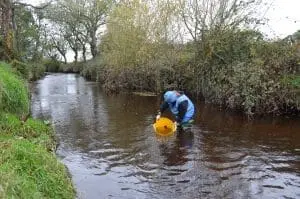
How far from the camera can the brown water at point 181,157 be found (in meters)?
8.35

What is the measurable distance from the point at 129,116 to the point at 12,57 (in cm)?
768

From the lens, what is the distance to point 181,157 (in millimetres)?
10734

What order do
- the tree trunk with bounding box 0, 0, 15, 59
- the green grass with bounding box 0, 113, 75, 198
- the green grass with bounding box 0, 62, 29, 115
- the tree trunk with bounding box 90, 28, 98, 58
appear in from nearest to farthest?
the green grass with bounding box 0, 113, 75, 198, the green grass with bounding box 0, 62, 29, 115, the tree trunk with bounding box 0, 0, 15, 59, the tree trunk with bounding box 90, 28, 98, 58

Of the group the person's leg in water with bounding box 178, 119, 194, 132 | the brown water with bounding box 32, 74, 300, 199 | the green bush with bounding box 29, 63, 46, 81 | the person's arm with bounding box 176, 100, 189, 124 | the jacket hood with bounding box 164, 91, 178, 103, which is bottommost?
the brown water with bounding box 32, 74, 300, 199

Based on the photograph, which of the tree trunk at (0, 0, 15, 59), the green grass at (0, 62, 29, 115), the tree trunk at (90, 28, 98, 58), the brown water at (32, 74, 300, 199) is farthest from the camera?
the tree trunk at (90, 28, 98, 58)

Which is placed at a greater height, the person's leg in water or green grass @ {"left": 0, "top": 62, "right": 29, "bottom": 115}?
green grass @ {"left": 0, "top": 62, "right": 29, "bottom": 115}

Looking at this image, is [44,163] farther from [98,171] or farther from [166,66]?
A: [166,66]

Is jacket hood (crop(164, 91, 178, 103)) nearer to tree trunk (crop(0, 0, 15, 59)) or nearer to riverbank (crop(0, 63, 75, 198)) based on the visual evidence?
riverbank (crop(0, 63, 75, 198))

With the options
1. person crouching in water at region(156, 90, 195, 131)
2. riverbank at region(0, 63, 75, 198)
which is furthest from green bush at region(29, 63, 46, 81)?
riverbank at region(0, 63, 75, 198)

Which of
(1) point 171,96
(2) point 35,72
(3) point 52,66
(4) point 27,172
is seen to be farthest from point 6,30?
(3) point 52,66

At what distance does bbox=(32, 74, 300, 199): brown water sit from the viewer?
8.35m

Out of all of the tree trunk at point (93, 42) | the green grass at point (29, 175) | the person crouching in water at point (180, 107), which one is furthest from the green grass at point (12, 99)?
the tree trunk at point (93, 42)

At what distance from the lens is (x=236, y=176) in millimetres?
9070

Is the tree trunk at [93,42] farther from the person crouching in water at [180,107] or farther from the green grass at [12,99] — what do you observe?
the green grass at [12,99]
